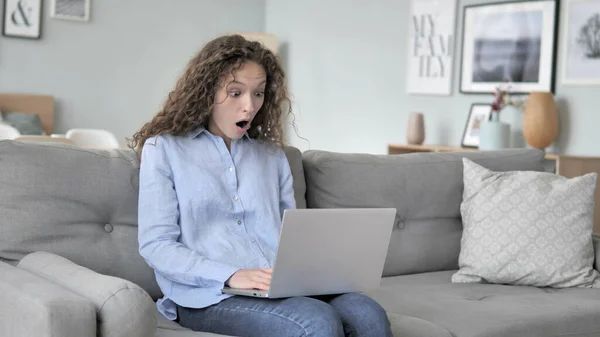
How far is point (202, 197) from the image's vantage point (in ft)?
7.18

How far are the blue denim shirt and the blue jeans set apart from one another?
0.05 metres

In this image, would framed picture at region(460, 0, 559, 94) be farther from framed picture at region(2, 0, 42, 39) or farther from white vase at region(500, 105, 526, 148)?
framed picture at region(2, 0, 42, 39)

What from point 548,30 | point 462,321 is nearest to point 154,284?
point 462,321

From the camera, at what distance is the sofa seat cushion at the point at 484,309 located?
7.67 ft

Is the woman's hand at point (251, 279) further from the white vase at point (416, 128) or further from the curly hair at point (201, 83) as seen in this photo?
the white vase at point (416, 128)

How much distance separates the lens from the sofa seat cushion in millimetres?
2338

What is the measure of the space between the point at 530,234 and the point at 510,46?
120 inches

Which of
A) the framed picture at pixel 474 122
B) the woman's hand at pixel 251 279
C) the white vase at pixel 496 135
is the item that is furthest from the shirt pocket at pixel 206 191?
the framed picture at pixel 474 122

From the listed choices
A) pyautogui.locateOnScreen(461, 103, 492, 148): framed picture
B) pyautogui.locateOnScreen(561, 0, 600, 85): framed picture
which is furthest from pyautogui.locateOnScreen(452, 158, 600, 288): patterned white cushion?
pyautogui.locateOnScreen(461, 103, 492, 148): framed picture

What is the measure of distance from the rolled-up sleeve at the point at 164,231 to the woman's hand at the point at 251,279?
2 centimetres

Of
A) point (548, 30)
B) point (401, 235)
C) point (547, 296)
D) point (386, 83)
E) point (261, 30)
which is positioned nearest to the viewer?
point (547, 296)

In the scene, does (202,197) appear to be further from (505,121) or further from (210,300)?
(505,121)

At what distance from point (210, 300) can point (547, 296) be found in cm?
121

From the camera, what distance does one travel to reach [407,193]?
3.00m
